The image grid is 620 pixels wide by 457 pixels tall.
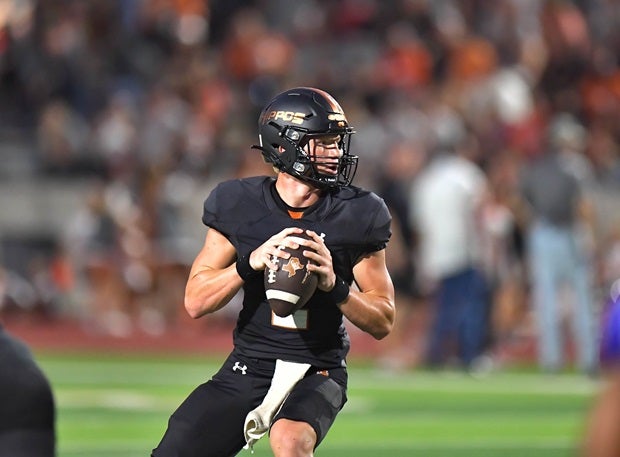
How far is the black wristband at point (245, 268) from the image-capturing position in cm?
545

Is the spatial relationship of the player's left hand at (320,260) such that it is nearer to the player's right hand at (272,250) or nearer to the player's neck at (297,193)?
the player's right hand at (272,250)

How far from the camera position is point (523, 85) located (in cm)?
1852

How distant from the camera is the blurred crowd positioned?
17.2 metres

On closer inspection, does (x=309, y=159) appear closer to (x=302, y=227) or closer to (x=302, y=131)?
(x=302, y=131)

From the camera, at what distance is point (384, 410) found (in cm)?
1120

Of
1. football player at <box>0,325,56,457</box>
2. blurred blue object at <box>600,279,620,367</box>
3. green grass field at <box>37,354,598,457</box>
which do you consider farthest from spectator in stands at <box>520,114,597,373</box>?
blurred blue object at <box>600,279,620,367</box>

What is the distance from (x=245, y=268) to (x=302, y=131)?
0.57 meters

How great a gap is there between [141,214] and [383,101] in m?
3.18

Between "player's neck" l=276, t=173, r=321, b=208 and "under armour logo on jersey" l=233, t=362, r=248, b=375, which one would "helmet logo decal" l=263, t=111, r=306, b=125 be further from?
"under armour logo on jersey" l=233, t=362, r=248, b=375

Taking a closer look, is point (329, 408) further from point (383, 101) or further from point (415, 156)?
point (383, 101)

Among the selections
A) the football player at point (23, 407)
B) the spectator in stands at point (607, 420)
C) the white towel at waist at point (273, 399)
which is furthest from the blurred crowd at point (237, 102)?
the spectator in stands at point (607, 420)

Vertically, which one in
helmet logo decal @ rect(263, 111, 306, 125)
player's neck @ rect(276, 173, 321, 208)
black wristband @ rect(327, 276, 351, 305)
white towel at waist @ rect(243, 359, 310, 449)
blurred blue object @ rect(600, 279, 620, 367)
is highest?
helmet logo decal @ rect(263, 111, 306, 125)

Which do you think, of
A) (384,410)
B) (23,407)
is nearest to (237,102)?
(384,410)

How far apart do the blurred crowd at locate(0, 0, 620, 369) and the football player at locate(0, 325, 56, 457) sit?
10736 mm
